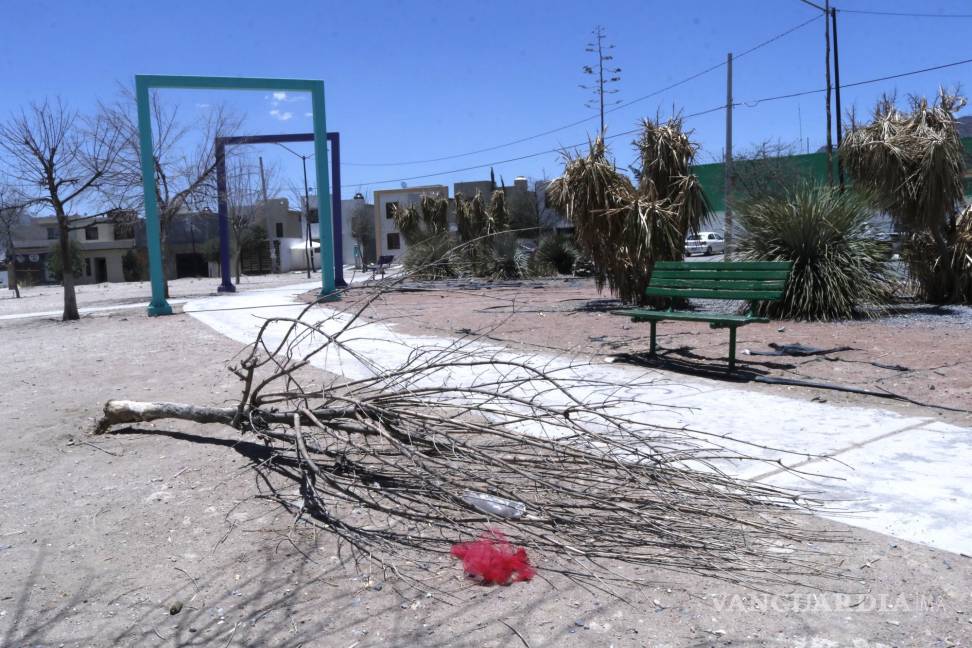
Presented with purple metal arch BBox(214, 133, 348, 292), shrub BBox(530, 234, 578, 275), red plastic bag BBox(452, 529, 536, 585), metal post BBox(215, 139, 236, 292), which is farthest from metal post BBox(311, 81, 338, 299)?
red plastic bag BBox(452, 529, 536, 585)

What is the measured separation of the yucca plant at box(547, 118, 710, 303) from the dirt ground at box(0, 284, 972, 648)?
7.60 m

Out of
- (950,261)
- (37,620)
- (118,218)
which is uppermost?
(118,218)

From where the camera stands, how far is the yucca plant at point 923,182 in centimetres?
1178

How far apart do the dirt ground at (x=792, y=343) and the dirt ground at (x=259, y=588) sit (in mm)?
1796

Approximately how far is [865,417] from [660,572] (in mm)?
3137

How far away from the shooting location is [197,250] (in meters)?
61.1

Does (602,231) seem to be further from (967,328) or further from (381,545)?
(381,545)

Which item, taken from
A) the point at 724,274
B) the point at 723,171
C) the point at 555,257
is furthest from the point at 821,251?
the point at 723,171

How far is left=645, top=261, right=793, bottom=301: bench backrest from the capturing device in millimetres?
7863

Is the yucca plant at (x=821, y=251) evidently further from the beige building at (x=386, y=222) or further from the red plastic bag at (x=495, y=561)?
the beige building at (x=386, y=222)

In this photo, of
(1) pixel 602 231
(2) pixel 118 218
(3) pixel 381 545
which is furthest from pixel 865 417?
(2) pixel 118 218

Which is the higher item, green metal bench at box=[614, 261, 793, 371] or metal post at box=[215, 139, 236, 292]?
metal post at box=[215, 139, 236, 292]

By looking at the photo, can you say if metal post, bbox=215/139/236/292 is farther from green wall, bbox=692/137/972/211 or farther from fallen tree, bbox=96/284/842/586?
green wall, bbox=692/137/972/211

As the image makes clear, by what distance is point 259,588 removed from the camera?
11.4 ft
